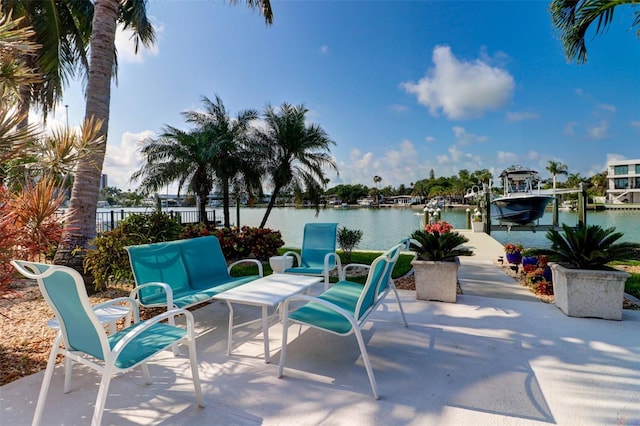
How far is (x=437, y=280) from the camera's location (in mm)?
4559

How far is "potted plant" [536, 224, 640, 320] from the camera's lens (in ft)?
12.1

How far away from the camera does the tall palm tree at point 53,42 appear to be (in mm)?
7199

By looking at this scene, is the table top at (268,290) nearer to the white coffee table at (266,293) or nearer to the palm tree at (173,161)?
the white coffee table at (266,293)

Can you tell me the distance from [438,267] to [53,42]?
9.64 meters

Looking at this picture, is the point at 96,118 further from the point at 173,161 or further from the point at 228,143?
the point at 173,161

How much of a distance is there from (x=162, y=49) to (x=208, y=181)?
179 inches

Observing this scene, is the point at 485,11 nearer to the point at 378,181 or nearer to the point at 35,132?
the point at 35,132

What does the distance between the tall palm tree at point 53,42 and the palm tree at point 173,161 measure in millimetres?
2945

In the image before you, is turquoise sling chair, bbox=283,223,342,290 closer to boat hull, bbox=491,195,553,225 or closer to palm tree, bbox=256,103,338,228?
palm tree, bbox=256,103,338,228

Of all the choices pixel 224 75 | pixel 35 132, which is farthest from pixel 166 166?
pixel 35 132

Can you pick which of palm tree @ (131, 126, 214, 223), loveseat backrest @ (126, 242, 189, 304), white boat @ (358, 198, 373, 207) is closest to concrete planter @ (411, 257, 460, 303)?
loveseat backrest @ (126, 242, 189, 304)

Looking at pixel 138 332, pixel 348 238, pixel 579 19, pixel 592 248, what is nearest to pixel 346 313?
pixel 138 332

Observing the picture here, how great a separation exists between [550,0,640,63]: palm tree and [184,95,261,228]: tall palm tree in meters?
9.73

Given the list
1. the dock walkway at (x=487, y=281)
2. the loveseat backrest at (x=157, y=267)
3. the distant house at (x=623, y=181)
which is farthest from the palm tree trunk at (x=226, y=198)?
the distant house at (x=623, y=181)
